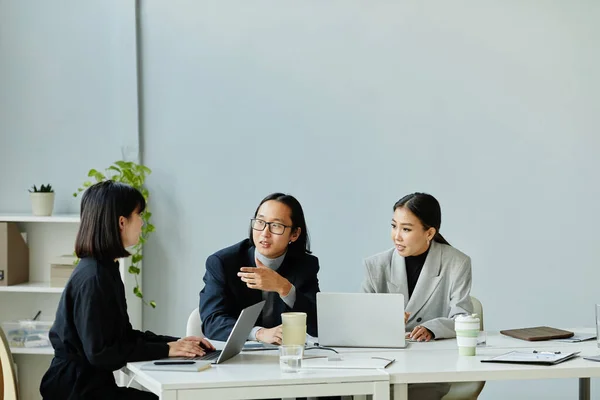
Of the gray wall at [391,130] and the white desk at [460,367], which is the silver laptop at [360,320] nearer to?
the white desk at [460,367]

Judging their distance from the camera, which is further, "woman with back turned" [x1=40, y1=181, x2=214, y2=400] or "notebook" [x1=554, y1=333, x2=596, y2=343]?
"notebook" [x1=554, y1=333, x2=596, y2=343]

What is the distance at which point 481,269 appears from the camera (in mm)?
4879

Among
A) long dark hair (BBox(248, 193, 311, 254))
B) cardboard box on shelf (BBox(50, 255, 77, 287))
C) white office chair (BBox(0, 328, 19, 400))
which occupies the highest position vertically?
long dark hair (BBox(248, 193, 311, 254))

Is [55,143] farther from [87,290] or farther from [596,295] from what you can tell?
[596,295]

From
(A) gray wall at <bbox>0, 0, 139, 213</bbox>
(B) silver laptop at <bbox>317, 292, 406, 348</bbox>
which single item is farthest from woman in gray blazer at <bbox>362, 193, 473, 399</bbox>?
(A) gray wall at <bbox>0, 0, 139, 213</bbox>

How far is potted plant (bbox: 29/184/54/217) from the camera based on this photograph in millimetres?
4660

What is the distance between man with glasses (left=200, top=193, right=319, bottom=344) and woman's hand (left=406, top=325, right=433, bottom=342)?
15.7 inches

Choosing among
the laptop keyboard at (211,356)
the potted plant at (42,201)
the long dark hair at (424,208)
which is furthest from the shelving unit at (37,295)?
the laptop keyboard at (211,356)

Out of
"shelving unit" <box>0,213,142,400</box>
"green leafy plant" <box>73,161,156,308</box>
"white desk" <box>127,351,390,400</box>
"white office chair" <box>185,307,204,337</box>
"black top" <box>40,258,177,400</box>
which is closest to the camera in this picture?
"white desk" <box>127,351,390,400</box>

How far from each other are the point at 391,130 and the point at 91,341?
2610 millimetres

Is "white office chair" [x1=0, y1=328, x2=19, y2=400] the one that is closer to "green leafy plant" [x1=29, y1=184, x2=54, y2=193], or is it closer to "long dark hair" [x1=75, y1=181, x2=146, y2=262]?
"long dark hair" [x1=75, y1=181, x2=146, y2=262]

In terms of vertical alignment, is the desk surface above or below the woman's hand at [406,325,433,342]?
below

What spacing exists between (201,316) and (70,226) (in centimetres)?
178

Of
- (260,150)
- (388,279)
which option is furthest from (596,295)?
(260,150)
